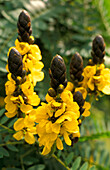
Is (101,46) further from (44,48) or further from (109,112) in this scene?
(109,112)

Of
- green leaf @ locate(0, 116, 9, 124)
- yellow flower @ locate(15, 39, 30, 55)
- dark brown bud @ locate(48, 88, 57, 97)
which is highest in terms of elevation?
yellow flower @ locate(15, 39, 30, 55)

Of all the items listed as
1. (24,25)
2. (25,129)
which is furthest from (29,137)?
(24,25)

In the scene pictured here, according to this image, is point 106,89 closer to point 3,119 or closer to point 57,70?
point 57,70

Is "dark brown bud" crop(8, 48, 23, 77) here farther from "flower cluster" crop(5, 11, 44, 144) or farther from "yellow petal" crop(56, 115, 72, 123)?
"yellow petal" crop(56, 115, 72, 123)

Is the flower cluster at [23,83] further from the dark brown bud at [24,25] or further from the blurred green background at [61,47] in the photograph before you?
the blurred green background at [61,47]

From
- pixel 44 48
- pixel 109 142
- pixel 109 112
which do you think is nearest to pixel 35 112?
pixel 44 48

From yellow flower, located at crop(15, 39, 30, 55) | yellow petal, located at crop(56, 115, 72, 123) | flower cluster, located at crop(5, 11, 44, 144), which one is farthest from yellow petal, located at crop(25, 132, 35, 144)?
yellow flower, located at crop(15, 39, 30, 55)
